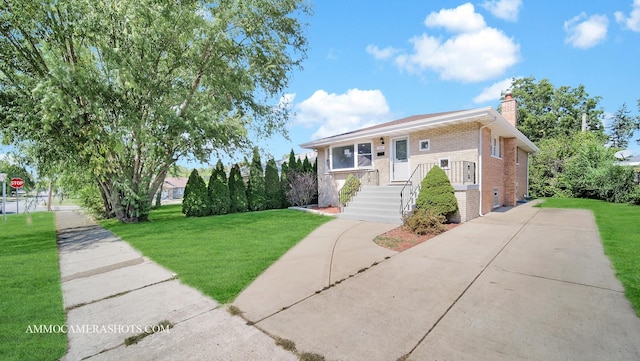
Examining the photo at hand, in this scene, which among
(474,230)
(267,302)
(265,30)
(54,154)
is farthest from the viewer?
(265,30)

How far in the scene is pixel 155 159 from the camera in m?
10.8

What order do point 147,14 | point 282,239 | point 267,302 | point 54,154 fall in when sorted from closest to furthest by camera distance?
point 267,302, point 282,239, point 147,14, point 54,154

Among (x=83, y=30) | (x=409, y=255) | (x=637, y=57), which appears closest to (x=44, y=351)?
(x=409, y=255)

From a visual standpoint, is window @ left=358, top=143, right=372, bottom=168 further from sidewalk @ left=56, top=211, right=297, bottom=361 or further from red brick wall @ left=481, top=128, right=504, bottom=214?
sidewalk @ left=56, top=211, right=297, bottom=361

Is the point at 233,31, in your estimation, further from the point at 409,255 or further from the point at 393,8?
the point at 409,255

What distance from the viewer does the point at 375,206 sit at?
31.6 ft

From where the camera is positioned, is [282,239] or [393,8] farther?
[393,8]

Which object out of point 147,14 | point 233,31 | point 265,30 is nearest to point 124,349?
point 147,14

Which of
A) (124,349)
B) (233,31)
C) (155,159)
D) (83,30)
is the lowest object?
(124,349)

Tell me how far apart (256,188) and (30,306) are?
11.3 meters

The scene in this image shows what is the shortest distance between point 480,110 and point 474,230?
3.92 metres

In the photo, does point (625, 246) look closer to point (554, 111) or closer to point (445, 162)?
point (445, 162)

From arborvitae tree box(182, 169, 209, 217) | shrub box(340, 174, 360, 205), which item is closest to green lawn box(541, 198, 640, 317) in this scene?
Answer: shrub box(340, 174, 360, 205)

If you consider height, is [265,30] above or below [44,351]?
above
